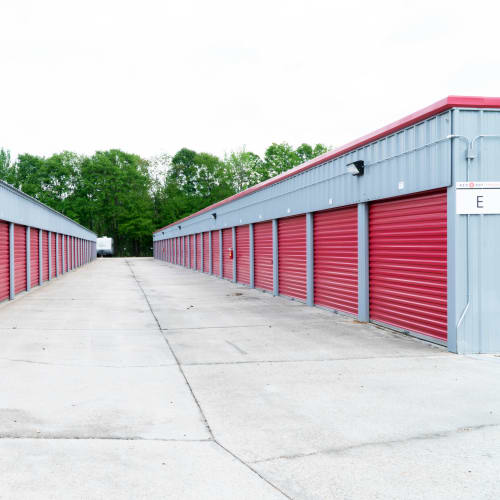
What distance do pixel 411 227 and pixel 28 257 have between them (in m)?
15.7

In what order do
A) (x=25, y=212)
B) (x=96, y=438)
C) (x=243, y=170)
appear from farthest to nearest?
(x=243, y=170) < (x=25, y=212) < (x=96, y=438)

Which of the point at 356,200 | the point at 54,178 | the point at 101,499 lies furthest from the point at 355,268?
the point at 54,178

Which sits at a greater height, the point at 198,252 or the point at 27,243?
the point at 27,243

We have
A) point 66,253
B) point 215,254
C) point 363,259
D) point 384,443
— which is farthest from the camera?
point 66,253

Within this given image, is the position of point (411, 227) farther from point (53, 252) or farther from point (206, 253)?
point (206, 253)

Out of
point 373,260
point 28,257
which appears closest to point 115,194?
point 28,257

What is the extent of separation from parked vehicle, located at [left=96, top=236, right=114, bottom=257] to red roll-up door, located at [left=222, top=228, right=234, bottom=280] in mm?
49730

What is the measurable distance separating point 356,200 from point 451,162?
364cm

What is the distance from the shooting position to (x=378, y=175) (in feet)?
35.3

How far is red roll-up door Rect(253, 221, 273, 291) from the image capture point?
19.2 m

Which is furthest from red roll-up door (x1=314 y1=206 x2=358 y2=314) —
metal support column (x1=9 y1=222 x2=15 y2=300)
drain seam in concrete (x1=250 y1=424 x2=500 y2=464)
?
metal support column (x1=9 y1=222 x2=15 y2=300)

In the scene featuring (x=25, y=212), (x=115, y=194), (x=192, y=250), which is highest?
(x=115, y=194)

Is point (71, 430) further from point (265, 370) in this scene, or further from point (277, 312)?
point (277, 312)

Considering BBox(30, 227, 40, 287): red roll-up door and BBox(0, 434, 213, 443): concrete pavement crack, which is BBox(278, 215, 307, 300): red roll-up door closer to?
BBox(30, 227, 40, 287): red roll-up door
